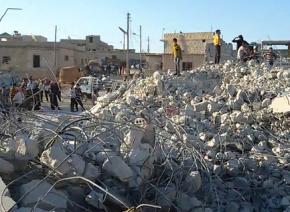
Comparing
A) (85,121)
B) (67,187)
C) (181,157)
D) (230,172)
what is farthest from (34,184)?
(230,172)

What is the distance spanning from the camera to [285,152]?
848 cm

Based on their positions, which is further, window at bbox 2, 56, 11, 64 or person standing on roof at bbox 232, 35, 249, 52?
window at bbox 2, 56, 11, 64

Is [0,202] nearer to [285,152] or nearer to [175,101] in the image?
[285,152]

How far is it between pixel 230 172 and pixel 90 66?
1223 inches

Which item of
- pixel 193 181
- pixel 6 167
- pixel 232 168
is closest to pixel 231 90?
pixel 232 168

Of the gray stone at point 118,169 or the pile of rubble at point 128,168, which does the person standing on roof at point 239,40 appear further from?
the gray stone at point 118,169

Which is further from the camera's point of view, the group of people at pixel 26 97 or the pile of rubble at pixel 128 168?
the group of people at pixel 26 97

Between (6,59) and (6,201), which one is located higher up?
(6,59)

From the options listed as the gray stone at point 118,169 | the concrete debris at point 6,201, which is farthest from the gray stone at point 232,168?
the concrete debris at point 6,201

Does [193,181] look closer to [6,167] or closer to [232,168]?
[232,168]

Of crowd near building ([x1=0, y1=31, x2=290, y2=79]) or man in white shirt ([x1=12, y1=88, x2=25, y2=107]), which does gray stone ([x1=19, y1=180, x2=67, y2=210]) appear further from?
crowd near building ([x1=0, y1=31, x2=290, y2=79])

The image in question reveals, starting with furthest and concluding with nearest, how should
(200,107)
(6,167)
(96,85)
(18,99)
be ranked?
(96,85)
(200,107)
(18,99)
(6,167)

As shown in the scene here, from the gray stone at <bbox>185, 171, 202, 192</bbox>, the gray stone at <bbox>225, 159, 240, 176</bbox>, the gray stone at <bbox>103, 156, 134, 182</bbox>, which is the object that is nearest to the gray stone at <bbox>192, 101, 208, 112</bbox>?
the gray stone at <bbox>225, 159, 240, 176</bbox>

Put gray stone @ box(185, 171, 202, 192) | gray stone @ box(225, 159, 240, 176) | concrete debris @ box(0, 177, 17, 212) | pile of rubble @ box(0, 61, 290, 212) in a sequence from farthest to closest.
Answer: gray stone @ box(225, 159, 240, 176) → gray stone @ box(185, 171, 202, 192) → pile of rubble @ box(0, 61, 290, 212) → concrete debris @ box(0, 177, 17, 212)
